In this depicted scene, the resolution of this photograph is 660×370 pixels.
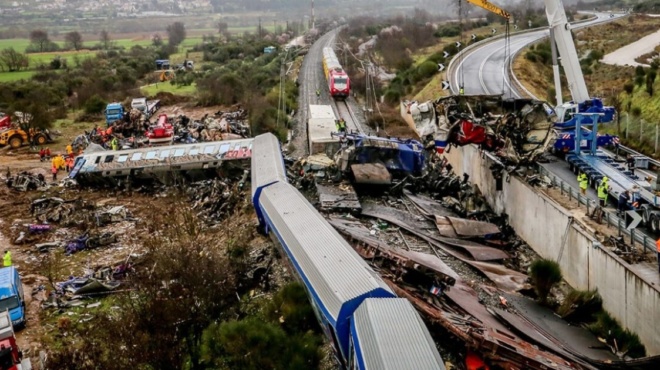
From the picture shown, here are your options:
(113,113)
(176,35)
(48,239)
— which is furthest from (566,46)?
(176,35)

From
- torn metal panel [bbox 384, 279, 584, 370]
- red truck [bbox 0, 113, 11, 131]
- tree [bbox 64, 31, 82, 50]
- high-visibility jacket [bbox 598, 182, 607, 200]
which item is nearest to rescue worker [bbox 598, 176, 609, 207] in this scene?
high-visibility jacket [bbox 598, 182, 607, 200]

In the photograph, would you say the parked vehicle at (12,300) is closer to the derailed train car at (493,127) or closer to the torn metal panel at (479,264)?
the torn metal panel at (479,264)

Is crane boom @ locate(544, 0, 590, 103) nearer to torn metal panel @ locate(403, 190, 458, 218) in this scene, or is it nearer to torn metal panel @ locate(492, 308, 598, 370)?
torn metal panel @ locate(403, 190, 458, 218)

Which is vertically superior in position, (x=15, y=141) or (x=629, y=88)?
(x=629, y=88)

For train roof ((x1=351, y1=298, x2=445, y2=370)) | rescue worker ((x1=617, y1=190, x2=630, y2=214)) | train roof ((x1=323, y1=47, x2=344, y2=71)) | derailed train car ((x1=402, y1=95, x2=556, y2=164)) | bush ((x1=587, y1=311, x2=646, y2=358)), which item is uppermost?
train roof ((x1=323, y1=47, x2=344, y2=71))

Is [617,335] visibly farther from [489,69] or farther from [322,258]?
[489,69]

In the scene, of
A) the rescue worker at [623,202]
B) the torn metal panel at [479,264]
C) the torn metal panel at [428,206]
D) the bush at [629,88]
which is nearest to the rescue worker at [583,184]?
the rescue worker at [623,202]

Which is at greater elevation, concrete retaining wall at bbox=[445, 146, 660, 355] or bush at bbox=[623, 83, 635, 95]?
bush at bbox=[623, 83, 635, 95]
